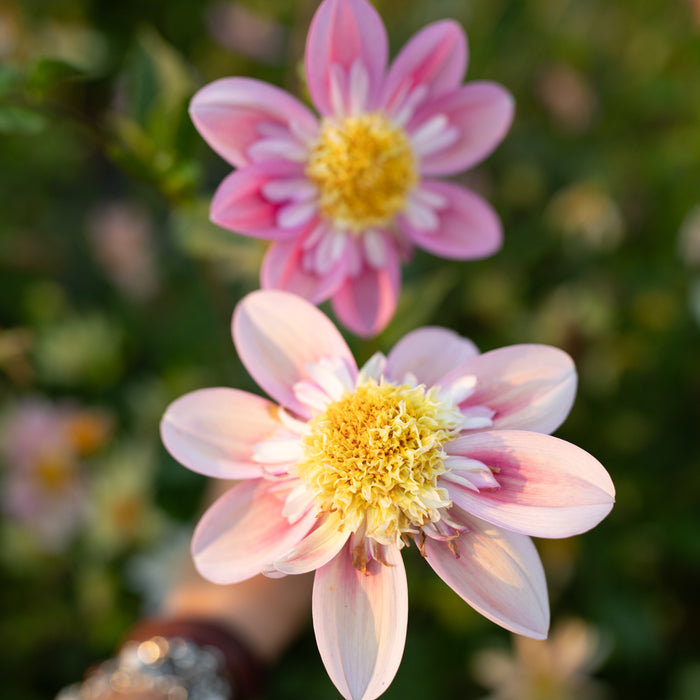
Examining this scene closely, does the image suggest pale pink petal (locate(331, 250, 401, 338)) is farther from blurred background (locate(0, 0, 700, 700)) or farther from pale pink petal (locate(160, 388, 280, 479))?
blurred background (locate(0, 0, 700, 700))

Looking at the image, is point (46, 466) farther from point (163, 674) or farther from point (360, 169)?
point (360, 169)

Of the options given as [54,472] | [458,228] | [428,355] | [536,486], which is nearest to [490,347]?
[458,228]

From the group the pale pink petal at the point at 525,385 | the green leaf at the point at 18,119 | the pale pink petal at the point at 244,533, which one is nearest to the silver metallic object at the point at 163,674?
the pale pink petal at the point at 244,533

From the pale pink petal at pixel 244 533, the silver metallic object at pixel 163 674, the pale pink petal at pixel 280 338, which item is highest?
the pale pink petal at pixel 280 338

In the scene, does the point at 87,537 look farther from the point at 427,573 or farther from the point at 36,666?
the point at 427,573

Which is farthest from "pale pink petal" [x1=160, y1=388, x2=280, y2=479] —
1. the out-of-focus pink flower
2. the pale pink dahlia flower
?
the out-of-focus pink flower

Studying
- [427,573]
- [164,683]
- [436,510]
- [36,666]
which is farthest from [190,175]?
[36,666]

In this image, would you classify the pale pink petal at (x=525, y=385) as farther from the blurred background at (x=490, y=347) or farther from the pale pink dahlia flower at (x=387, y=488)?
the blurred background at (x=490, y=347)

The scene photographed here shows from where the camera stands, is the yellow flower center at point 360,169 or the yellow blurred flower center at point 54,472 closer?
the yellow flower center at point 360,169
